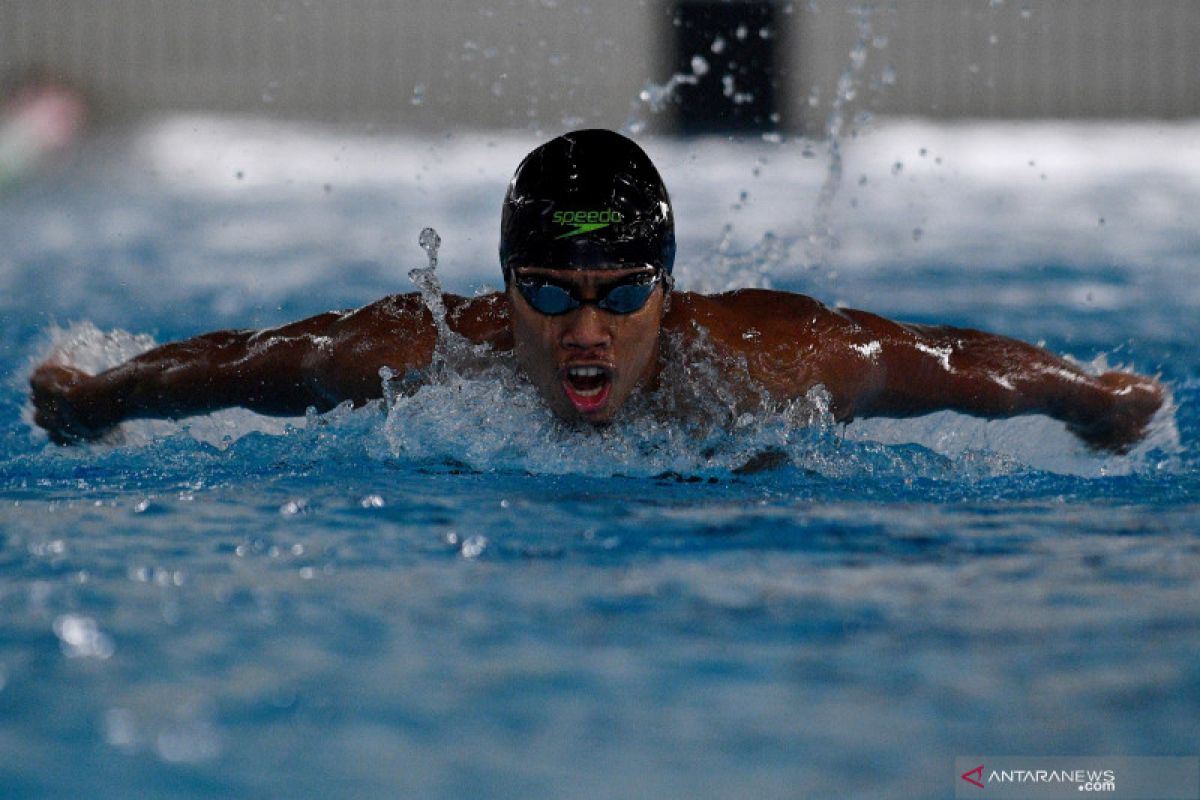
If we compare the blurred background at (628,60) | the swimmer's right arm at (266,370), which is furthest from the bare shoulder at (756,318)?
the blurred background at (628,60)

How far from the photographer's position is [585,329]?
313 cm

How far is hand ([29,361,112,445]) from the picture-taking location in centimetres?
355

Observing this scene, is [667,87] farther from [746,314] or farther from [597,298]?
[597,298]

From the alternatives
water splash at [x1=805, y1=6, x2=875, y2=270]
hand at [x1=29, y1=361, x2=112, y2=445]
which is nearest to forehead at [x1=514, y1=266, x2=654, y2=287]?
hand at [x1=29, y1=361, x2=112, y2=445]

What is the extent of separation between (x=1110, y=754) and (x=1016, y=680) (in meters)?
0.21

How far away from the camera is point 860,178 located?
39.8 ft

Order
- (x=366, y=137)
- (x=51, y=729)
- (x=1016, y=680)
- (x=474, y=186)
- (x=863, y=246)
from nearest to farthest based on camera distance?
(x=51, y=729), (x=1016, y=680), (x=863, y=246), (x=474, y=186), (x=366, y=137)

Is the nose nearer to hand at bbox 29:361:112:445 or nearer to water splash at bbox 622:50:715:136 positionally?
hand at bbox 29:361:112:445

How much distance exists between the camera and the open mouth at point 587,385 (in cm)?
320

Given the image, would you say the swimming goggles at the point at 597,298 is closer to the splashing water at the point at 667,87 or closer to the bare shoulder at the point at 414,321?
the bare shoulder at the point at 414,321

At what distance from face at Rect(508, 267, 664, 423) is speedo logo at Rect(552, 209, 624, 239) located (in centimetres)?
10

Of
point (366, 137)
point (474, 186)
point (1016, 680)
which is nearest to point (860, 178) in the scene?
point (474, 186)

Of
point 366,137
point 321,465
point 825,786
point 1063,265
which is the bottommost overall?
point 825,786

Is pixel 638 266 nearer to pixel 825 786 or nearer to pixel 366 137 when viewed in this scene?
pixel 825 786
